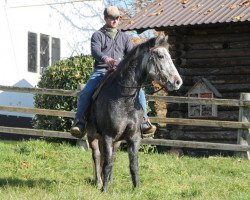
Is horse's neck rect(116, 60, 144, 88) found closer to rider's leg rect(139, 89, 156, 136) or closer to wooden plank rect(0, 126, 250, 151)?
rider's leg rect(139, 89, 156, 136)

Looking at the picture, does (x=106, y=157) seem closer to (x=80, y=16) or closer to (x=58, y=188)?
(x=58, y=188)

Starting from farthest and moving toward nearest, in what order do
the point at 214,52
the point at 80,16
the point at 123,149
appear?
the point at 80,16, the point at 214,52, the point at 123,149

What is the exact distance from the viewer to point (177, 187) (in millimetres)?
9688

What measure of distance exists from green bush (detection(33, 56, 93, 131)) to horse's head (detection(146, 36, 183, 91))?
7209mm

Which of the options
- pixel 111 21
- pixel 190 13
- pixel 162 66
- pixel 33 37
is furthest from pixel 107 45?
pixel 33 37

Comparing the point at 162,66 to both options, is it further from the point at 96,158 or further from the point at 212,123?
the point at 212,123

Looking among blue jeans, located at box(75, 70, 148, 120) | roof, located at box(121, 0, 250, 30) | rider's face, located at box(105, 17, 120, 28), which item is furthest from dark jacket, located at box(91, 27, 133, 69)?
roof, located at box(121, 0, 250, 30)

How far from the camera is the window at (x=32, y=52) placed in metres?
22.0

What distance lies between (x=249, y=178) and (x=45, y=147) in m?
4.32

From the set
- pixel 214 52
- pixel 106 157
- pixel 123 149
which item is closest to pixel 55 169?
pixel 106 157

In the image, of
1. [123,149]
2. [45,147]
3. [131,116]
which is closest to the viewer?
[131,116]

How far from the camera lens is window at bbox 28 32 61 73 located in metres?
22.1

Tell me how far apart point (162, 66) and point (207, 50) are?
8711 mm

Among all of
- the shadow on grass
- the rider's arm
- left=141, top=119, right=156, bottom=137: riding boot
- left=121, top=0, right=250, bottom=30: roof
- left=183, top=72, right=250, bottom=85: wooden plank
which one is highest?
left=121, top=0, right=250, bottom=30: roof
